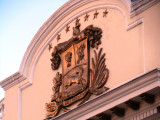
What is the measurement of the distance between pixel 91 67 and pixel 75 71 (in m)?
0.58

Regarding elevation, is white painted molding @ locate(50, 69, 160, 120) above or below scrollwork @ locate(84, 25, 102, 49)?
below

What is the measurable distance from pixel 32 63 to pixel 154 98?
5864 millimetres

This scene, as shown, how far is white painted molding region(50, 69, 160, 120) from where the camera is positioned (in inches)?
547

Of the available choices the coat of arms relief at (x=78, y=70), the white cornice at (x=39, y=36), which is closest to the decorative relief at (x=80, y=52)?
the coat of arms relief at (x=78, y=70)

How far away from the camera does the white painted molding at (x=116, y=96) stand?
45.6 ft

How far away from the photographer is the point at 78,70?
16688 mm

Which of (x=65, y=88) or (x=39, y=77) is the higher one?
(x=39, y=77)

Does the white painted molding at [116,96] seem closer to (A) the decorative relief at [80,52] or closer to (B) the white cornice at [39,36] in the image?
(A) the decorative relief at [80,52]

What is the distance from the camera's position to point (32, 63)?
18.9 metres

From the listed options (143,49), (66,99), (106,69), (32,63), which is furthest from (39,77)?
(143,49)

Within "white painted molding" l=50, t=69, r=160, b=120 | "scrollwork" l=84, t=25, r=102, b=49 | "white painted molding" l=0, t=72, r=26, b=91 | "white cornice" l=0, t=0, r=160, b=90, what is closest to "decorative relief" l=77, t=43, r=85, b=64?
"scrollwork" l=84, t=25, r=102, b=49

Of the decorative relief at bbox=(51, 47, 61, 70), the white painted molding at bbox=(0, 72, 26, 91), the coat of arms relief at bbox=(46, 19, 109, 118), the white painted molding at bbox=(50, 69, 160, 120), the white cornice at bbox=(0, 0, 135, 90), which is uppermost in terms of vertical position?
the white cornice at bbox=(0, 0, 135, 90)

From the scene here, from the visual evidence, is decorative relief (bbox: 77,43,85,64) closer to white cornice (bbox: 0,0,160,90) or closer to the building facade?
the building facade

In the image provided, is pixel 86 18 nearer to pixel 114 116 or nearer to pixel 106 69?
pixel 106 69
